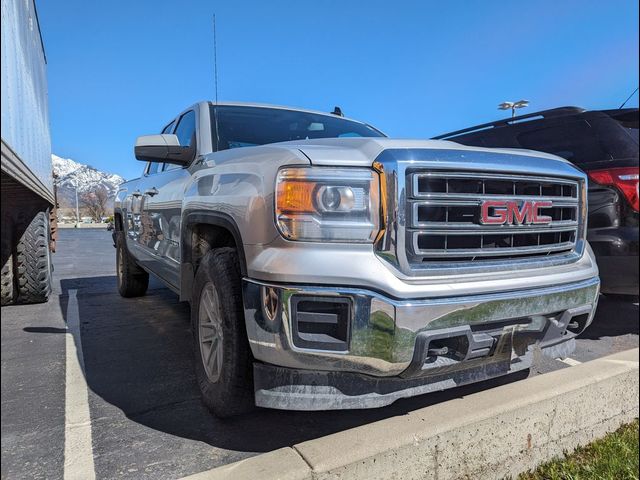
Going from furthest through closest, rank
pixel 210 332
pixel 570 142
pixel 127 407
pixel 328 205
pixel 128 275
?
pixel 128 275 < pixel 570 142 < pixel 127 407 < pixel 210 332 < pixel 328 205

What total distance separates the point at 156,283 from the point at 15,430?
4977 millimetres

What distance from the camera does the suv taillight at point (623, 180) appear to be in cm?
311

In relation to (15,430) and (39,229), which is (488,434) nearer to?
(15,430)

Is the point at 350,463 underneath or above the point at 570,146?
underneath

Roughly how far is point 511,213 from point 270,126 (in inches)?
78.4

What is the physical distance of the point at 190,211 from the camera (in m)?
2.76

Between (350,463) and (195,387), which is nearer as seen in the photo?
(350,463)

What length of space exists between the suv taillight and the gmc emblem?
1.30 meters

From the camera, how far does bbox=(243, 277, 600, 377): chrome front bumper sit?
1.74 meters

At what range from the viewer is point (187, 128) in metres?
3.83

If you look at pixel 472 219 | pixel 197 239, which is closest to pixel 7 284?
pixel 197 239

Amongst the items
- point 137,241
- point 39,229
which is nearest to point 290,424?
point 137,241

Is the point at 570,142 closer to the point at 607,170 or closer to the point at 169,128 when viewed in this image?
the point at 607,170

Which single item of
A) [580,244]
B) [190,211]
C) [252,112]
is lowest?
[580,244]
